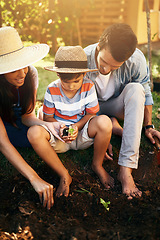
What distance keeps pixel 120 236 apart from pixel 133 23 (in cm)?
733

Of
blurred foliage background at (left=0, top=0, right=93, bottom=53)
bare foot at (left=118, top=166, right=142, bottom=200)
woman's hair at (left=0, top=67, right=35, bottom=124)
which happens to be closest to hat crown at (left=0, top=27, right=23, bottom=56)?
woman's hair at (left=0, top=67, right=35, bottom=124)

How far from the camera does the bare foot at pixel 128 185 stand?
78.6 inches

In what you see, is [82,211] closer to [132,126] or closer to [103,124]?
[103,124]

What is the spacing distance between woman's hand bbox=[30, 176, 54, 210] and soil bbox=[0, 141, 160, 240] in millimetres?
61

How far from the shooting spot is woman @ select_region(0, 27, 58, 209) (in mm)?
1821

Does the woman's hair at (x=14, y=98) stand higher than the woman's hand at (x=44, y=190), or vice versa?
the woman's hair at (x=14, y=98)

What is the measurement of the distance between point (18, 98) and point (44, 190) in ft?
3.04

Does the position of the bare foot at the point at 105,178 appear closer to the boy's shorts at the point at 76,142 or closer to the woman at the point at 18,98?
the boy's shorts at the point at 76,142

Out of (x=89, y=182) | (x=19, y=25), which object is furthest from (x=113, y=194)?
(x=19, y=25)

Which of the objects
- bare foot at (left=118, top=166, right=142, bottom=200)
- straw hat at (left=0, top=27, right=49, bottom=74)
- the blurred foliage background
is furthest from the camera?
the blurred foliage background

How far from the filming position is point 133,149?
2.16 meters

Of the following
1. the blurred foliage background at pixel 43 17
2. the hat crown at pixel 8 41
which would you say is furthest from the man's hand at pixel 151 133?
the blurred foliage background at pixel 43 17

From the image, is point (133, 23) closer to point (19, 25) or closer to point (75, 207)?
point (19, 25)

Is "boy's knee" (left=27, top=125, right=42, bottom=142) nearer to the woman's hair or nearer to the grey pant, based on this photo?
the woman's hair
